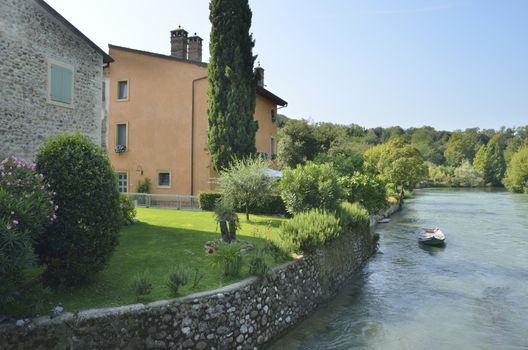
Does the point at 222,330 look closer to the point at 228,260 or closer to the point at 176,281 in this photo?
the point at 176,281

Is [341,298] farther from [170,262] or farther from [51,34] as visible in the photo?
[51,34]

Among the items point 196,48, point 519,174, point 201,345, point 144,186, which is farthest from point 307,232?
point 519,174

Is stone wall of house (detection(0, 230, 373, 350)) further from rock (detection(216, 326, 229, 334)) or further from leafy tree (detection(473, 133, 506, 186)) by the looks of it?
leafy tree (detection(473, 133, 506, 186))

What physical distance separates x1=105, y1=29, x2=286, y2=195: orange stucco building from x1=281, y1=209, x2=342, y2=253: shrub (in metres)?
13.6

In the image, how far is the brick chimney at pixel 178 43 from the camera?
30.2 metres

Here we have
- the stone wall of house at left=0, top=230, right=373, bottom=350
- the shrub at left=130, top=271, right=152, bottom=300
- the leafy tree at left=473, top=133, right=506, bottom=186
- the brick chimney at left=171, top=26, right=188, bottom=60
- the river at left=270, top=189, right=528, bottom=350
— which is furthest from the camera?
the leafy tree at left=473, top=133, right=506, bottom=186

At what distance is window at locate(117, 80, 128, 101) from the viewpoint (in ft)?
99.9

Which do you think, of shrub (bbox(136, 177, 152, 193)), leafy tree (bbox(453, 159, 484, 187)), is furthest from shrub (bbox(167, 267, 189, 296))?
leafy tree (bbox(453, 159, 484, 187))

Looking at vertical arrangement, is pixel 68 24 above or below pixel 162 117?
above

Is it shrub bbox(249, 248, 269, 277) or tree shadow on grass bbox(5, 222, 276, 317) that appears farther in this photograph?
shrub bbox(249, 248, 269, 277)

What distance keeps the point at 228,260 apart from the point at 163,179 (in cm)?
1992

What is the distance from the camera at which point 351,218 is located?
63.2ft

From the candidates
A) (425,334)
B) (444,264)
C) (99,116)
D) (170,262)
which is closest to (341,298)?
(425,334)

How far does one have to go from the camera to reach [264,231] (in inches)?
699
